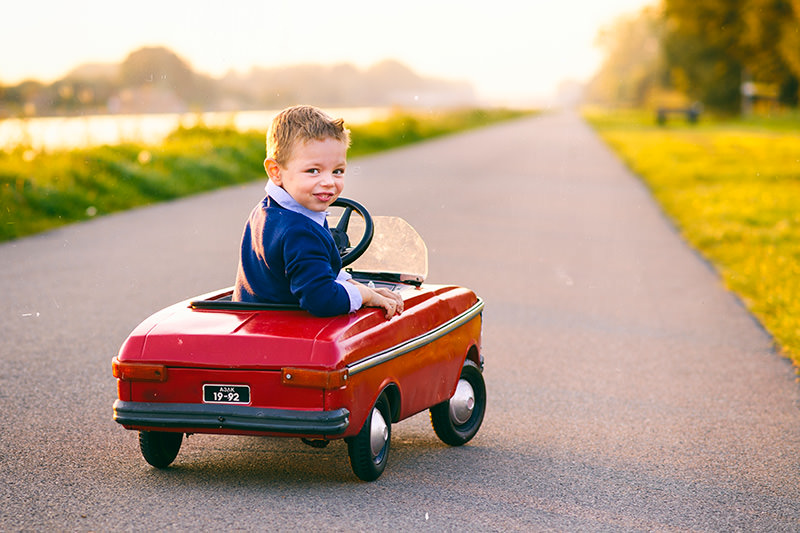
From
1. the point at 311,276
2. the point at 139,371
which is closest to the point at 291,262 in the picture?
the point at 311,276

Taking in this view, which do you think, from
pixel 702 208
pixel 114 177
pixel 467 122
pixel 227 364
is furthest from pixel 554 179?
pixel 467 122

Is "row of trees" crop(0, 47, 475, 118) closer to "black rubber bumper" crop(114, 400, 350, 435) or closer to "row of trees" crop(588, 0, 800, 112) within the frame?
"black rubber bumper" crop(114, 400, 350, 435)

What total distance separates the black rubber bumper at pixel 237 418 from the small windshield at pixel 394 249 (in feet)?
3.88

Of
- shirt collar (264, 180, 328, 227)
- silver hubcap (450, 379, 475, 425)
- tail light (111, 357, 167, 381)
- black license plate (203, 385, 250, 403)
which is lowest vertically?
silver hubcap (450, 379, 475, 425)

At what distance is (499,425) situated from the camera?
529cm

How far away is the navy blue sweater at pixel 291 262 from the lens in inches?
159

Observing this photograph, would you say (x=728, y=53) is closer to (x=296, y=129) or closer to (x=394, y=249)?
(x=394, y=249)

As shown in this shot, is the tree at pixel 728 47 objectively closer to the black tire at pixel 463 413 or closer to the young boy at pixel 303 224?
the black tire at pixel 463 413

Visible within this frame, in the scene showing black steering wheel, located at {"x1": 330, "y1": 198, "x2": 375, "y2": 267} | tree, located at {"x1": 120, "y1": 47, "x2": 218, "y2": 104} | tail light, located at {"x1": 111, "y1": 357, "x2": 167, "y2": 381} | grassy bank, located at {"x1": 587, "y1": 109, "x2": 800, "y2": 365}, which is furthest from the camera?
tree, located at {"x1": 120, "y1": 47, "x2": 218, "y2": 104}

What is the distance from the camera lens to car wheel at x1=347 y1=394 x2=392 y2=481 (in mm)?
4090

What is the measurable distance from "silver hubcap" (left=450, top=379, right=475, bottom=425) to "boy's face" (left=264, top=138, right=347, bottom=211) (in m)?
1.21

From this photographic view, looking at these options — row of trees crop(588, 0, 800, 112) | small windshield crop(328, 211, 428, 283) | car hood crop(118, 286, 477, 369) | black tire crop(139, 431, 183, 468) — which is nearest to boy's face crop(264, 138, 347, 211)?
car hood crop(118, 286, 477, 369)

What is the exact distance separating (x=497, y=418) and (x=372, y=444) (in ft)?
4.57

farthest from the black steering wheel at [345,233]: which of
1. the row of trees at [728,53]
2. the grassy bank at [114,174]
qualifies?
the row of trees at [728,53]
